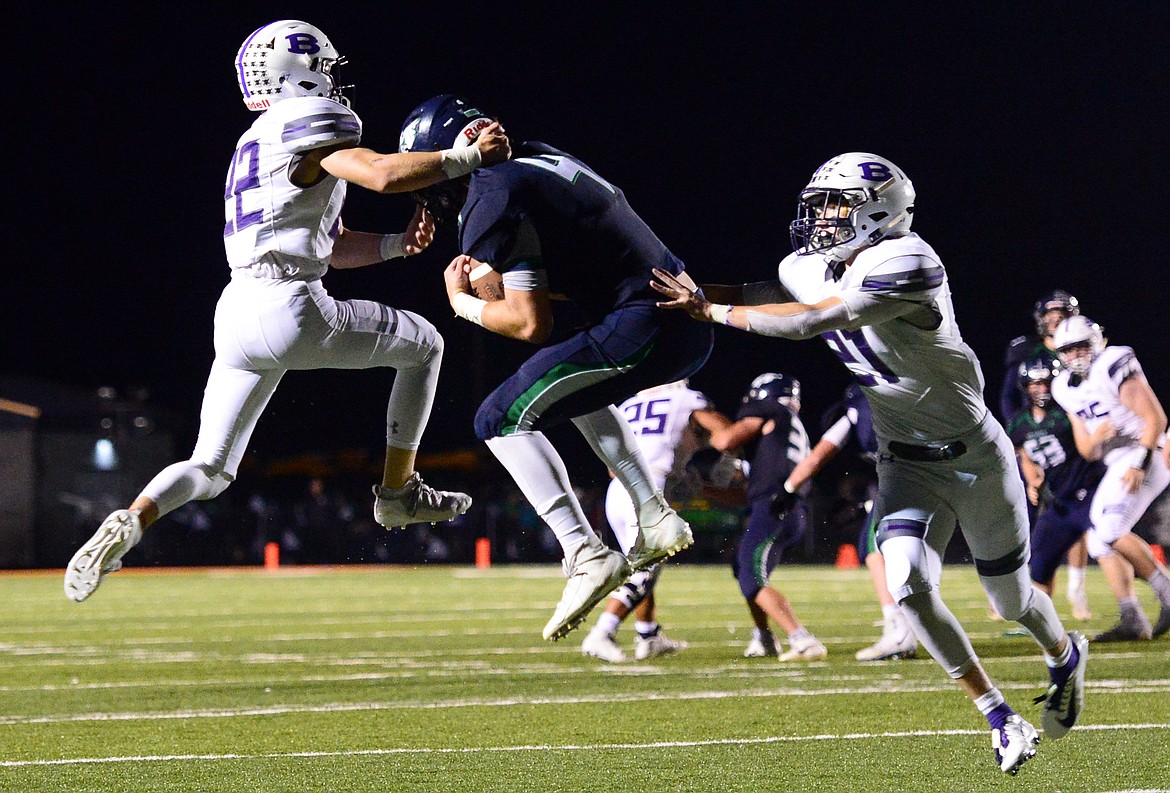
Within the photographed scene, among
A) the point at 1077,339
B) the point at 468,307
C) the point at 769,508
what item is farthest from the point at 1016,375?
the point at 468,307

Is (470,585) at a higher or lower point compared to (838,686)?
lower

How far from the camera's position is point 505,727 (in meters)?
6.35

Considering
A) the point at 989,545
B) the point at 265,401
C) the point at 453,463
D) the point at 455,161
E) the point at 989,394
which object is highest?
the point at 455,161

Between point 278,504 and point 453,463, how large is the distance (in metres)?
6.15

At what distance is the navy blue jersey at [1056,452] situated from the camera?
10.5 m

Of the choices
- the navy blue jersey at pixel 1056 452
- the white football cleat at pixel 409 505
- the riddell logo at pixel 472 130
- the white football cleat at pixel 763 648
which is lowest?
the white football cleat at pixel 763 648

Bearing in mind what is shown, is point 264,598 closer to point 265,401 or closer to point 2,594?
point 2,594

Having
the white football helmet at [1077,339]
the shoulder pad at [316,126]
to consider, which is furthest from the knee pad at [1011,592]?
the white football helmet at [1077,339]

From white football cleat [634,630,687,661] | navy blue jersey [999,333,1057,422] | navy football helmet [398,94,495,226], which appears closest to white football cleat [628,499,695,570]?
navy football helmet [398,94,495,226]

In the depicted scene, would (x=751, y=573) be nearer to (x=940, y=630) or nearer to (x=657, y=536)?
(x=940, y=630)

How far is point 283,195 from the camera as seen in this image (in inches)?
177

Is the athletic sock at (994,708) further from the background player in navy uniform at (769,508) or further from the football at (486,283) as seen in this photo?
the background player in navy uniform at (769,508)

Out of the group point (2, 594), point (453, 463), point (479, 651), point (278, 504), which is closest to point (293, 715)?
point (479, 651)

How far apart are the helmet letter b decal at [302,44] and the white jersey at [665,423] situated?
15.3 ft
